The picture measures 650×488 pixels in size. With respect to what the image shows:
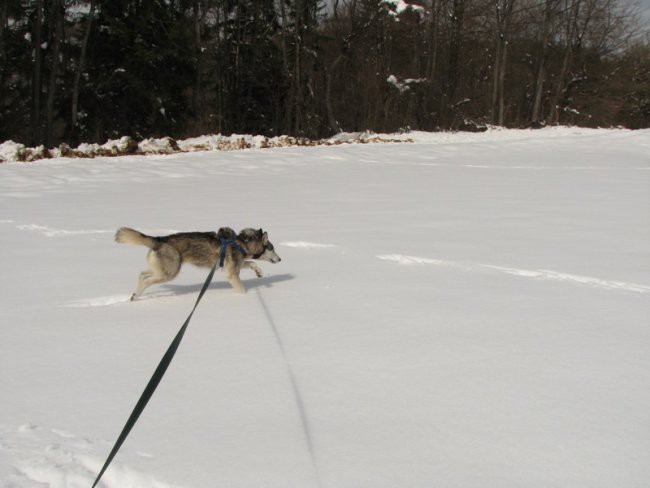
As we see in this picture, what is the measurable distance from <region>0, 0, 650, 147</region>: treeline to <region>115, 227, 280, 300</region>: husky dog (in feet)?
65.9

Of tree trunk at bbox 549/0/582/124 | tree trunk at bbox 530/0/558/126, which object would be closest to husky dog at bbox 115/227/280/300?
tree trunk at bbox 530/0/558/126

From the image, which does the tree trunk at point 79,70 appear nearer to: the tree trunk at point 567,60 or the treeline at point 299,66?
the treeline at point 299,66

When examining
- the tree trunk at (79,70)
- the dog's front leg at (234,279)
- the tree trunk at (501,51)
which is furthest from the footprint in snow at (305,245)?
the tree trunk at (501,51)

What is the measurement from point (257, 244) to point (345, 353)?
2.13 meters

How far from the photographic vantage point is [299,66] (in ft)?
88.1

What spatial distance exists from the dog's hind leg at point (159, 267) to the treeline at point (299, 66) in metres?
20.2

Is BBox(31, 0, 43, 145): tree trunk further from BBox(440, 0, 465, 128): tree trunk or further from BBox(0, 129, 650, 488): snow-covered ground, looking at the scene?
BBox(440, 0, 465, 128): tree trunk

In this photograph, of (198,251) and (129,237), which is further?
(198,251)

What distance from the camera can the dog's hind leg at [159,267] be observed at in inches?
187

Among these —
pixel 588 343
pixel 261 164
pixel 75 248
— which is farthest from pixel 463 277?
pixel 261 164

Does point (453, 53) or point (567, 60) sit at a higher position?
point (567, 60)

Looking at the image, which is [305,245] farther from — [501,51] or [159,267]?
[501,51]

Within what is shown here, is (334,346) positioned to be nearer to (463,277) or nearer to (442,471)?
(442,471)

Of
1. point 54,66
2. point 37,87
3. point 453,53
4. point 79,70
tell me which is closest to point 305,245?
point 54,66
